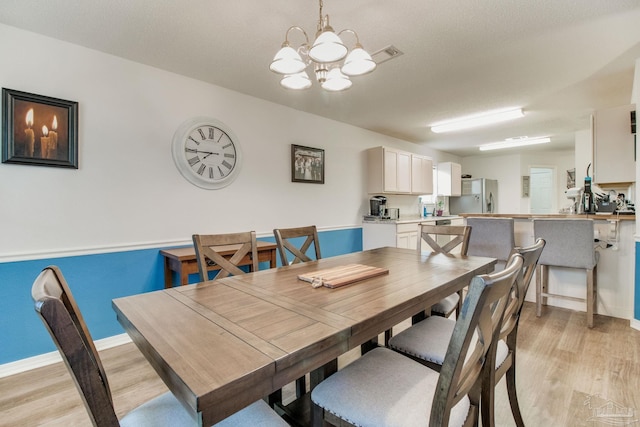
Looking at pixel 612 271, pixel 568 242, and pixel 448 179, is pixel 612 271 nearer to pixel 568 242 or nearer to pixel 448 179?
pixel 568 242

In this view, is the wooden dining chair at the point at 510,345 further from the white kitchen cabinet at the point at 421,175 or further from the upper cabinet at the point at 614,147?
the white kitchen cabinet at the point at 421,175

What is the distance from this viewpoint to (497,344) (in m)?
1.21

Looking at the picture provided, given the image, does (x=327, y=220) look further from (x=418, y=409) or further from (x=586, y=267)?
(x=418, y=409)

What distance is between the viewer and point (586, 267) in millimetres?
2746

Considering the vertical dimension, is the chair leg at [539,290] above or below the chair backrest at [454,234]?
below

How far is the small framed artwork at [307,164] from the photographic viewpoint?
382 cm

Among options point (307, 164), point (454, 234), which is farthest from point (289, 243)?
point (307, 164)

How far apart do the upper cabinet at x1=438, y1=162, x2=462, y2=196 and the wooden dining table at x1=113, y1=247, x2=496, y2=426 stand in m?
5.20

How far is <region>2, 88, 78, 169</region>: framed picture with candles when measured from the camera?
2066 mm

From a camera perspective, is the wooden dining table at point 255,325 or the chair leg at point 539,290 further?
the chair leg at point 539,290

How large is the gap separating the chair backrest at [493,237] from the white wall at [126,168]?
2127 millimetres

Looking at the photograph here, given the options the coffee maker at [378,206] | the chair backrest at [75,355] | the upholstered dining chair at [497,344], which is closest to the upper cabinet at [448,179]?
the coffee maker at [378,206]

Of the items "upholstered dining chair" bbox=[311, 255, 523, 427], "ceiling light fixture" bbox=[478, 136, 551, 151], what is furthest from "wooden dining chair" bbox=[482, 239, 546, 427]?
"ceiling light fixture" bbox=[478, 136, 551, 151]

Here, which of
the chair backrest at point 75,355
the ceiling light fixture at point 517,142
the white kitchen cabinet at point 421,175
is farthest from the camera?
the ceiling light fixture at point 517,142
